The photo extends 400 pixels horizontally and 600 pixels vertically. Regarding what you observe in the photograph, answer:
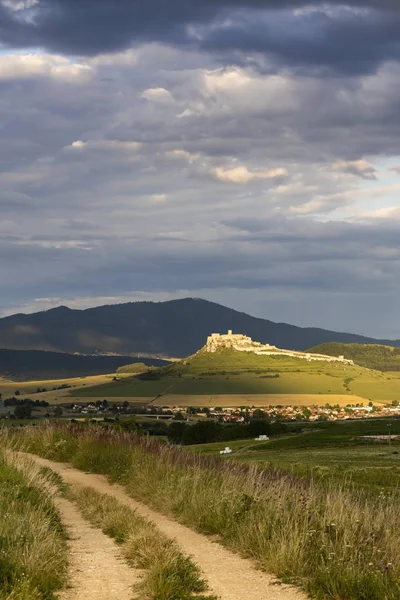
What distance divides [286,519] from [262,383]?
162231 millimetres

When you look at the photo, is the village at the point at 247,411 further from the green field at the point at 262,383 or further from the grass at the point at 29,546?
the grass at the point at 29,546

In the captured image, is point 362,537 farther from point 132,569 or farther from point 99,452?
point 99,452

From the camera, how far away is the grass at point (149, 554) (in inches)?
362

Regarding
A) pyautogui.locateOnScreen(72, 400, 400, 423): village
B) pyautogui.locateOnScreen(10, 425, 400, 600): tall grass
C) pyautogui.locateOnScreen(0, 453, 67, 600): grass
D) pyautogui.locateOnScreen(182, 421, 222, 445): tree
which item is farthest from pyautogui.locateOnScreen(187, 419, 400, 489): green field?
pyautogui.locateOnScreen(72, 400, 400, 423): village

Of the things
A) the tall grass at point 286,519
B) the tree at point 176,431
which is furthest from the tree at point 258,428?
the tall grass at point 286,519

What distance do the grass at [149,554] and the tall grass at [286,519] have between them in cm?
105

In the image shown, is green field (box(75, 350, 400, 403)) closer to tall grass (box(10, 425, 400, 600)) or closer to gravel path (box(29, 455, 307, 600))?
tall grass (box(10, 425, 400, 600))

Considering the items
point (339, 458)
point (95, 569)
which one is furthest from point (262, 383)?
point (95, 569)

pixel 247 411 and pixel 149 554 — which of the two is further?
pixel 247 411

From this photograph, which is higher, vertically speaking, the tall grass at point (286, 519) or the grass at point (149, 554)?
the tall grass at point (286, 519)

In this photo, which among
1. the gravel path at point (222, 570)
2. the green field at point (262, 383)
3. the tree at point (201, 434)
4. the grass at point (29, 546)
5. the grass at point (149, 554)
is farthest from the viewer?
the green field at point (262, 383)

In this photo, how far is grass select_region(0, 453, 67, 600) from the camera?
881cm

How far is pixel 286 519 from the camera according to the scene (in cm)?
1152

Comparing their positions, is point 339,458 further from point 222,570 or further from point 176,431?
point 176,431
